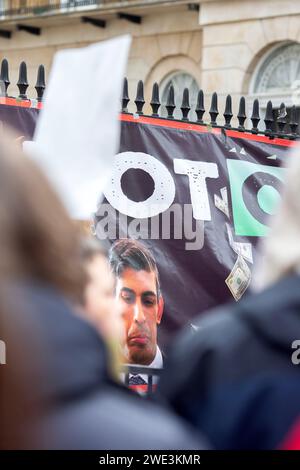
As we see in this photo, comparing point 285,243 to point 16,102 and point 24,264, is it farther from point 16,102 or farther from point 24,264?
point 16,102

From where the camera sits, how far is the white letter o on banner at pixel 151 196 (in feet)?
19.2

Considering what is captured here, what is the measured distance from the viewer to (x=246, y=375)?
2.26m

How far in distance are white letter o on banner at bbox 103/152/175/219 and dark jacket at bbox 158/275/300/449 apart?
3.53 m

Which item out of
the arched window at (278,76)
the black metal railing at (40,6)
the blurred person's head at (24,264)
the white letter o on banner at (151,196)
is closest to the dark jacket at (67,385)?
the blurred person's head at (24,264)

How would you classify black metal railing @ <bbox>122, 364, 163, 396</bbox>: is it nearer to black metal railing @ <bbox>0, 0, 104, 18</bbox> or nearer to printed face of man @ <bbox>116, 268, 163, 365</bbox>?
printed face of man @ <bbox>116, 268, 163, 365</bbox>

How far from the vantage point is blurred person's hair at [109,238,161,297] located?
5.61 metres

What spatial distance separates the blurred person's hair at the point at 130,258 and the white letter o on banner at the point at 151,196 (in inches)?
7.4

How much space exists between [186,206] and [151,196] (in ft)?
0.82

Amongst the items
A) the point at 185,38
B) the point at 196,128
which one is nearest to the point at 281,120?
the point at 196,128

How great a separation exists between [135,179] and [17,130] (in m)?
0.80

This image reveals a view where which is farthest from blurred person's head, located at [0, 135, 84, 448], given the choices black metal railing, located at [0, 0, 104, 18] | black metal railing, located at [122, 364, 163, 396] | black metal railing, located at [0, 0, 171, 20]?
black metal railing, located at [0, 0, 104, 18]

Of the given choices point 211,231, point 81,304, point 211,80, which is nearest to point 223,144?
point 211,231

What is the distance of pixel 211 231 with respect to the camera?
20.4ft

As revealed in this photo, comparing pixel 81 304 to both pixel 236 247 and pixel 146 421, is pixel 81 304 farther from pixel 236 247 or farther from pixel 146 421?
pixel 236 247
